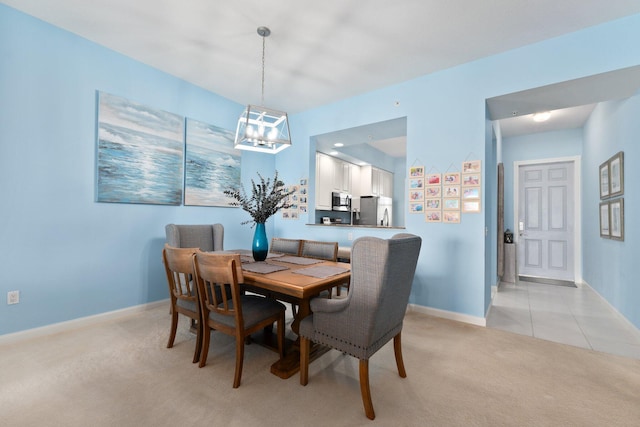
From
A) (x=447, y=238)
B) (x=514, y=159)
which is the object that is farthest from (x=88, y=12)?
(x=514, y=159)

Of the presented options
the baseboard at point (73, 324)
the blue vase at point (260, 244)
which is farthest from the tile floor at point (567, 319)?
the baseboard at point (73, 324)

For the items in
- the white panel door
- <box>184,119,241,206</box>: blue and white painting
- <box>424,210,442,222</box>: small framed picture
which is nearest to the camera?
<box>424,210,442,222</box>: small framed picture

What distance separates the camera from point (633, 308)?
2729mm

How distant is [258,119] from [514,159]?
17.2 ft

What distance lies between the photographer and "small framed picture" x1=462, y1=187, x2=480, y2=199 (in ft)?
9.83

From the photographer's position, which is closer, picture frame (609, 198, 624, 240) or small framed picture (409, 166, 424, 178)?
picture frame (609, 198, 624, 240)

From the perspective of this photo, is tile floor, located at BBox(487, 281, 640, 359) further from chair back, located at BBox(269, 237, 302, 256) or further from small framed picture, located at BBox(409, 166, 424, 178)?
chair back, located at BBox(269, 237, 302, 256)

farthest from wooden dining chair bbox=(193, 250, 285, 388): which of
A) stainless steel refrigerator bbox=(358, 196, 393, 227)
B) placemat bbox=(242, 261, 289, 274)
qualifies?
stainless steel refrigerator bbox=(358, 196, 393, 227)

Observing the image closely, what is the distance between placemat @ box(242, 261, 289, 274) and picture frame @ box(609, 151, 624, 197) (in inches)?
148

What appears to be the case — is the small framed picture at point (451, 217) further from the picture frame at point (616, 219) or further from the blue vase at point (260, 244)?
the blue vase at point (260, 244)

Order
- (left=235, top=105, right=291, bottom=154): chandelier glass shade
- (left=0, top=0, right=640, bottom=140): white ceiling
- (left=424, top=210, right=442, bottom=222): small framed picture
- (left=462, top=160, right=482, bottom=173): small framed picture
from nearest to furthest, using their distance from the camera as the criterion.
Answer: (left=0, top=0, right=640, bottom=140): white ceiling < (left=235, top=105, right=291, bottom=154): chandelier glass shade < (left=462, top=160, right=482, bottom=173): small framed picture < (left=424, top=210, right=442, bottom=222): small framed picture

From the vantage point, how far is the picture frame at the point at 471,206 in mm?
2987

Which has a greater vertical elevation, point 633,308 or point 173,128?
point 173,128

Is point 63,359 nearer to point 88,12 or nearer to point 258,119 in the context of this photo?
point 258,119
